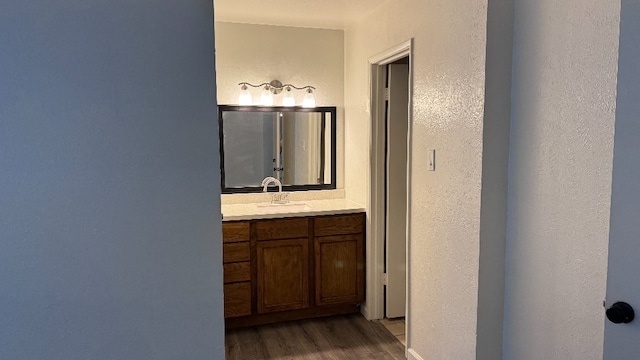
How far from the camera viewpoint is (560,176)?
1.74m

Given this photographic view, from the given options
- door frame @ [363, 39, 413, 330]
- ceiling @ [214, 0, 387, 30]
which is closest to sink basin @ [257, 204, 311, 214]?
door frame @ [363, 39, 413, 330]

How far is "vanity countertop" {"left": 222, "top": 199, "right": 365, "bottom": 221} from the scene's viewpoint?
305cm

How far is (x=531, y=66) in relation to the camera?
1869 millimetres

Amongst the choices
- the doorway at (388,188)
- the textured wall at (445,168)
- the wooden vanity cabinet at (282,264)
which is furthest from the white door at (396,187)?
the wooden vanity cabinet at (282,264)

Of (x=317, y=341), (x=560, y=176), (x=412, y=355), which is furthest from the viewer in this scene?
(x=317, y=341)

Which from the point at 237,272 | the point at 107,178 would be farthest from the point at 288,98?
the point at 107,178

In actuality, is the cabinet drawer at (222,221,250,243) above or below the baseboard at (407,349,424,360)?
above

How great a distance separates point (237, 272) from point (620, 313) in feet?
7.65

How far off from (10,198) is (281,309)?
2258mm

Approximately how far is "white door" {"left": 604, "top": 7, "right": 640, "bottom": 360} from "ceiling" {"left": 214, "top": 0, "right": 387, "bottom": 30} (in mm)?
1891

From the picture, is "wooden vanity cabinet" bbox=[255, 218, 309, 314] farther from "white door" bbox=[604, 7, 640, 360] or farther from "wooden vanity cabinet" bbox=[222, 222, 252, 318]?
"white door" bbox=[604, 7, 640, 360]

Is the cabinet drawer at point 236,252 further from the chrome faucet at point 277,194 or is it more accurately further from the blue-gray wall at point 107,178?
the blue-gray wall at point 107,178

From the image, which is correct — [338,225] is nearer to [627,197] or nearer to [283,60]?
[283,60]

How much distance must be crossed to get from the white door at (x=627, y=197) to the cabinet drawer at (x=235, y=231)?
2.25 m
